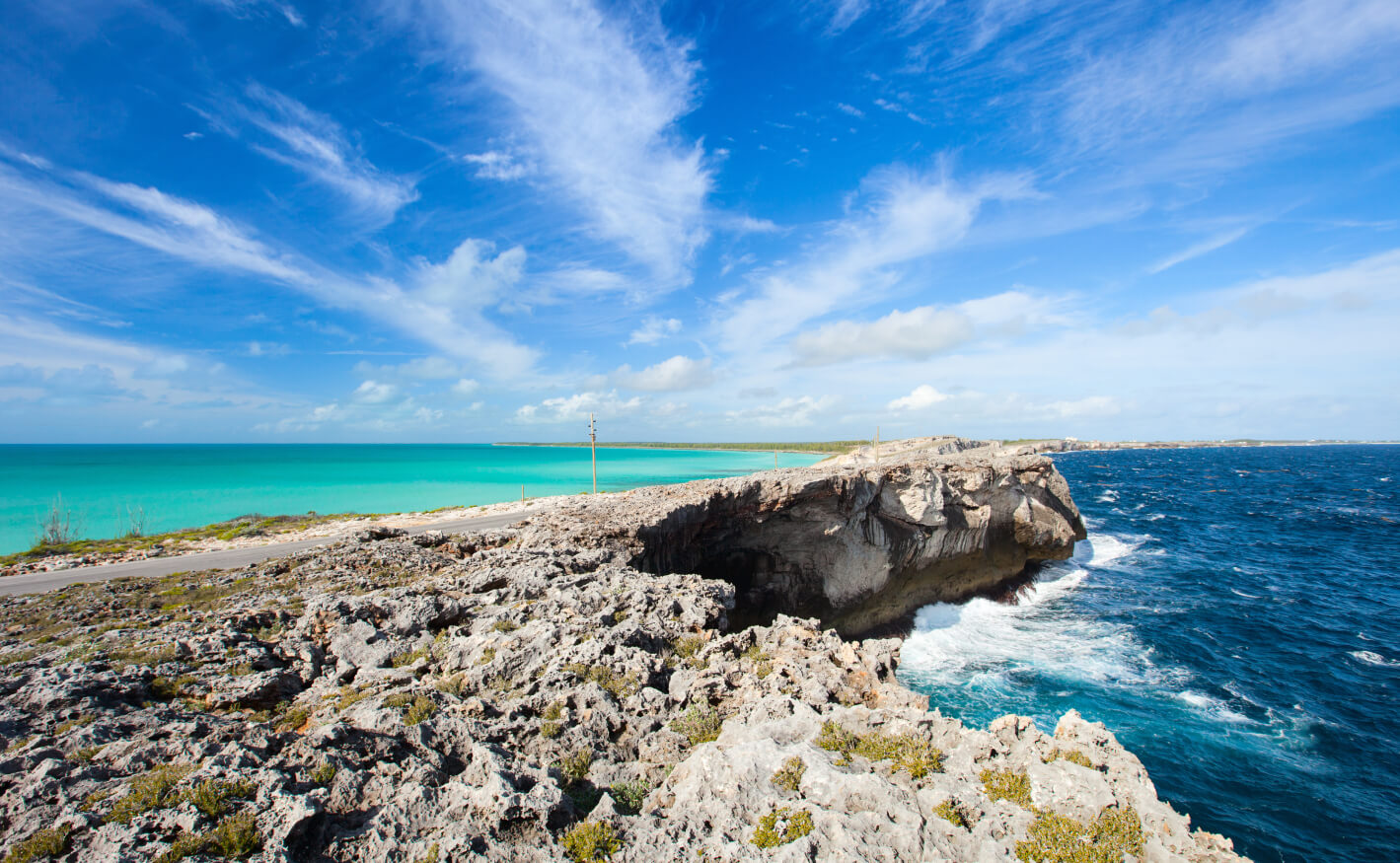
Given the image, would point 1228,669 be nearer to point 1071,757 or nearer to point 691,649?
point 1071,757

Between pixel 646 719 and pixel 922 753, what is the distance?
4204 mm

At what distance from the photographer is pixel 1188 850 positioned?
5348mm

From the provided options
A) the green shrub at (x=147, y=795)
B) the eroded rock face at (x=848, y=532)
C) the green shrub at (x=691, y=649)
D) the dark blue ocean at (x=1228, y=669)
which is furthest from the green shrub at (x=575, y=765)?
the dark blue ocean at (x=1228, y=669)

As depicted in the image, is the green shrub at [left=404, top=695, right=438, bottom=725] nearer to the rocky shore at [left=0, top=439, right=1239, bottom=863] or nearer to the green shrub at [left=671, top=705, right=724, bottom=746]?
Answer: the rocky shore at [left=0, top=439, right=1239, bottom=863]

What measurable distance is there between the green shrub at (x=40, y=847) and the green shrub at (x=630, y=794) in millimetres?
5347

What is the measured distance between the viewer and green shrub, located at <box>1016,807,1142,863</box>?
5387mm

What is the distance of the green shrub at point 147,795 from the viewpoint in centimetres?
541

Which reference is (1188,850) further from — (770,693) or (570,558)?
(570,558)

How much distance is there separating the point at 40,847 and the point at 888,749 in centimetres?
893

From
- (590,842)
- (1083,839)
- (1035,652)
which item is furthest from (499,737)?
(1035,652)

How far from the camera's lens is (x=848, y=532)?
30062mm

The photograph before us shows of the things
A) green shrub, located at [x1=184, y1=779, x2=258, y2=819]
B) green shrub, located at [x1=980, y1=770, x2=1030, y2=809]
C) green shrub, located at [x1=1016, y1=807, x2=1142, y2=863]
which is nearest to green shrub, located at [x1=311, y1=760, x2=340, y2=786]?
green shrub, located at [x1=184, y1=779, x2=258, y2=819]

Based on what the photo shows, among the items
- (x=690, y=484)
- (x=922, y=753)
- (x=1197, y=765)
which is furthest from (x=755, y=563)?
(x=922, y=753)

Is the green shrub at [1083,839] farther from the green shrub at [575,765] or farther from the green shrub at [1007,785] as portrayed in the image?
the green shrub at [575,765]
